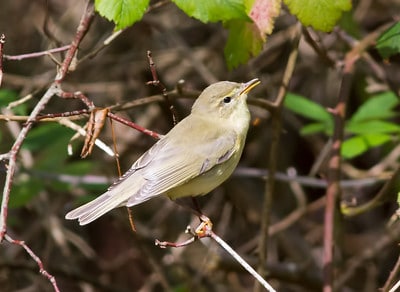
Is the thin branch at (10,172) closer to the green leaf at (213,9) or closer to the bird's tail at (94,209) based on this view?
the bird's tail at (94,209)

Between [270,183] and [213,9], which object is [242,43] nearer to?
[213,9]

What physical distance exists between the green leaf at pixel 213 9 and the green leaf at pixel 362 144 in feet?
4.76

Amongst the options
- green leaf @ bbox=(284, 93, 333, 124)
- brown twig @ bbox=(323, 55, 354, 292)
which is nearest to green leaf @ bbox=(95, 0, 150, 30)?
brown twig @ bbox=(323, 55, 354, 292)

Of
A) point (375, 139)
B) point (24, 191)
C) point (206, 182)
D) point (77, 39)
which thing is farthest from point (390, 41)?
point (24, 191)

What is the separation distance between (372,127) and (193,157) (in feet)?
3.44

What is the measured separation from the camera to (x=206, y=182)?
3.39 m

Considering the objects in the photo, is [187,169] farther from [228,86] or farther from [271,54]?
[271,54]

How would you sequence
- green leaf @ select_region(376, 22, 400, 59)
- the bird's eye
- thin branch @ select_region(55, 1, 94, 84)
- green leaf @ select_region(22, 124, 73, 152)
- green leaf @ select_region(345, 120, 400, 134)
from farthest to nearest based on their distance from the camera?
green leaf @ select_region(22, 124, 73, 152), green leaf @ select_region(345, 120, 400, 134), the bird's eye, green leaf @ select_region(376, 22, 400, 59), thin branch @ select_region(55, 1, 94, 84)

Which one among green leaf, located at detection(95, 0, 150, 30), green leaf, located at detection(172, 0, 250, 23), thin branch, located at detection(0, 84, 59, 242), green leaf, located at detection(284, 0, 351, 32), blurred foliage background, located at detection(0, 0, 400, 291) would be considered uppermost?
green leaf, located at detection(95, 0, 150, 30)

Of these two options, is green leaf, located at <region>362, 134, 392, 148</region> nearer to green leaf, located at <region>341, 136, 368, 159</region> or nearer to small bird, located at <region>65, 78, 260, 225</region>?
green leaf, located at <region>341, 136, 368, 159</region>

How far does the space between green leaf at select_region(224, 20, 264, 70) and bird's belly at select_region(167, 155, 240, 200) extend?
0.53 m

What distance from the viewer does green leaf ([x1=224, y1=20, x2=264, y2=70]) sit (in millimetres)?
3045

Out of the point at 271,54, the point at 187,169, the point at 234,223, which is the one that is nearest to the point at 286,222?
the point at 234,223

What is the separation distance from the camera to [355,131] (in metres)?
3.93
